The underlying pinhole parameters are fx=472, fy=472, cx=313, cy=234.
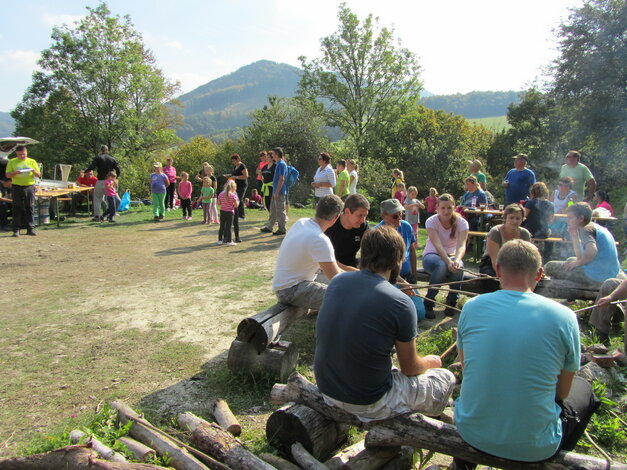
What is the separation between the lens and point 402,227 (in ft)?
18.7

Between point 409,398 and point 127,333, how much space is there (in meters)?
3.49

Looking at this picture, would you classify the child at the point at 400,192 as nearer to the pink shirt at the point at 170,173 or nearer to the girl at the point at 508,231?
the girl at the point at 508,231

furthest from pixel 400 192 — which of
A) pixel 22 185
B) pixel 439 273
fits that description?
pixel 22 185

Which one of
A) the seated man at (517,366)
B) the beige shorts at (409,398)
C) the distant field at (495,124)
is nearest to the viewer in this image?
the seated man at (517,366)

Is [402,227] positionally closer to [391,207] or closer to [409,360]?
[391,207]

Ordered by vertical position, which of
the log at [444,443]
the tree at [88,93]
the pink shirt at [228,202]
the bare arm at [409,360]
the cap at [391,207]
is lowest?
the log at [444,443]

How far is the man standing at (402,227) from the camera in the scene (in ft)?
17.7

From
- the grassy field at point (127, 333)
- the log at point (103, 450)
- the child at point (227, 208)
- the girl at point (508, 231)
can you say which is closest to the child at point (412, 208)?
the grassy field at point (127, 333)

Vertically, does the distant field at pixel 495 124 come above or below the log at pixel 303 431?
above

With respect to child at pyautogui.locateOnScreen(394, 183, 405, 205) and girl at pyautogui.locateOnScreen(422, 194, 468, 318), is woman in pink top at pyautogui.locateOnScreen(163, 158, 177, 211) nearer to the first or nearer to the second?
child at pyautogui.locateOnScreen(394, 183, 405, 205)

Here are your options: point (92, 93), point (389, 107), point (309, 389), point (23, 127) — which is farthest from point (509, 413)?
point (389, 107)

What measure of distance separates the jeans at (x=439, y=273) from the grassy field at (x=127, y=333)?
0.98ft

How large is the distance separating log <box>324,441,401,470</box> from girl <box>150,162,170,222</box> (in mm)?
11358

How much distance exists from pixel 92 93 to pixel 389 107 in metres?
24.7
